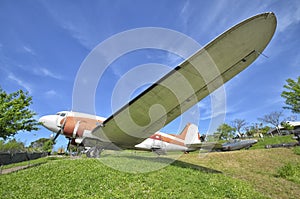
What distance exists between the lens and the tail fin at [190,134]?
23.0m

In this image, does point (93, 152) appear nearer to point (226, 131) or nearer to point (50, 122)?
point (50, 122)

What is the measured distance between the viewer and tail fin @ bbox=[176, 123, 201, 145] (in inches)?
906

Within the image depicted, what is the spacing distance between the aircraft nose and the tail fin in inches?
624

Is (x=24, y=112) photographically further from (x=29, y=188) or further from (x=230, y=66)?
(x=230, y=66)

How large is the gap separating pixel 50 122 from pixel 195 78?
44.2 feet

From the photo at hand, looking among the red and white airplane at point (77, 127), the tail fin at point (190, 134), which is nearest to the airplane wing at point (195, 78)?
the red and white airplane at point (77, 127)

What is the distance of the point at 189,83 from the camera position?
6.97 m

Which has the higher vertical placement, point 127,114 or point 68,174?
point 127,114

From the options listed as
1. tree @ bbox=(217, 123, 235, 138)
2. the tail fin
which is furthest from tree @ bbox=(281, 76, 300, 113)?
tree @ bbox=(217, 123, 235, 138)

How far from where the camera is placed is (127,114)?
776 cm

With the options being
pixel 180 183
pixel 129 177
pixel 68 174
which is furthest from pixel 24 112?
pixel 180 183

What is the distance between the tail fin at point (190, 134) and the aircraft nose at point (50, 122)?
52.0 ft

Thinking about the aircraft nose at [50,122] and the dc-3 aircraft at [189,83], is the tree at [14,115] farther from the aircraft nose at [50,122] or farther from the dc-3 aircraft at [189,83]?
the dc-3 aircraft at [189,83]

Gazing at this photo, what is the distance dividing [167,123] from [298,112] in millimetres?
26533
